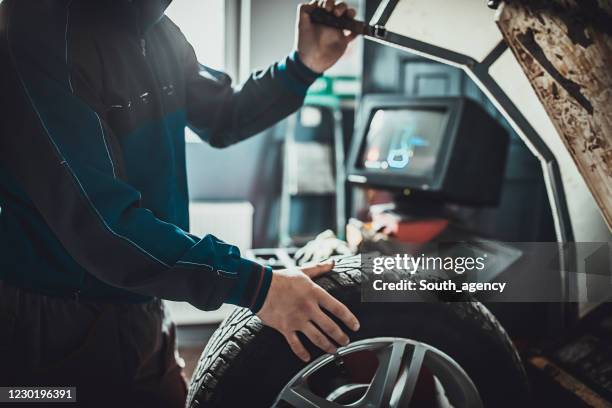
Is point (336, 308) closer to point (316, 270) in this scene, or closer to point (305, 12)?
point (316, 270)

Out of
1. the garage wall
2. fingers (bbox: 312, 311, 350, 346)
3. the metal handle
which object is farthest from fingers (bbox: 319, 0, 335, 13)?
the garage wall

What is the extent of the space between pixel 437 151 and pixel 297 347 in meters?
1.33

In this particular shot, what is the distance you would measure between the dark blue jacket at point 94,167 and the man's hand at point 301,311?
0.02 meters

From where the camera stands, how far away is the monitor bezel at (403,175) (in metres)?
1.95

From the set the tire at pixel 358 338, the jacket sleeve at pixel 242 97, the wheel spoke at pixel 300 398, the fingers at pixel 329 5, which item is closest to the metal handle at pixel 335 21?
the fingers at pixel 329 5

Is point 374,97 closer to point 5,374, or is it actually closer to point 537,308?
point 537,308

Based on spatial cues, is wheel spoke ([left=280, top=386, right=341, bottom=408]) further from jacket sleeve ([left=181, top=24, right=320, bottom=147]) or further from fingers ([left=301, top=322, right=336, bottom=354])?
jacket sleeve ([left=181, top=24, right=320, bottom=147])

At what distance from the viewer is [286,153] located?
3.28 meters

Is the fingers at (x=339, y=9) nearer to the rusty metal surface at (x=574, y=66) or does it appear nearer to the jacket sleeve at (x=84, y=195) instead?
the rusty metal surface at (x=574, y=66)

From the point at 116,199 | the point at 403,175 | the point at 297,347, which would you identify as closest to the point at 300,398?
the point at 297,347

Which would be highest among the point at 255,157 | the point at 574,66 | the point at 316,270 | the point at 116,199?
the point at 574,66

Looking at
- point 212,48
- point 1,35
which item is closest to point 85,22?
point 1,35

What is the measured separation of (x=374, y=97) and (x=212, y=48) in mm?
1443

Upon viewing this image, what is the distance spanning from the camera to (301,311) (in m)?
0.84
